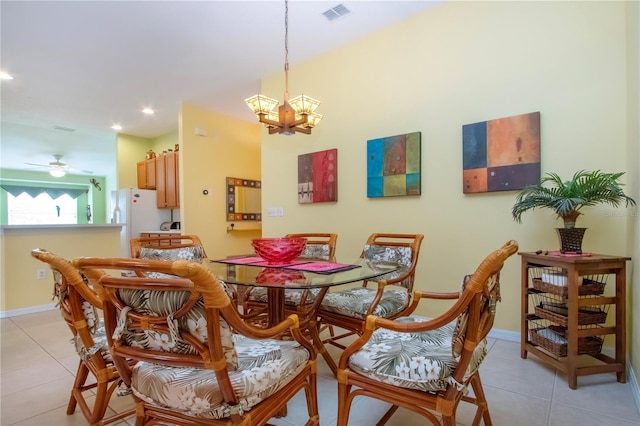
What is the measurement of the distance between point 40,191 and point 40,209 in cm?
62

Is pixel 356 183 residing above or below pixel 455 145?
below

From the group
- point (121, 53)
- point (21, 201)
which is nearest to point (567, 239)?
point (121, 53)

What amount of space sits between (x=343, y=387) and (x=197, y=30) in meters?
3.29

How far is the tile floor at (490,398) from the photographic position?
60.6 inches

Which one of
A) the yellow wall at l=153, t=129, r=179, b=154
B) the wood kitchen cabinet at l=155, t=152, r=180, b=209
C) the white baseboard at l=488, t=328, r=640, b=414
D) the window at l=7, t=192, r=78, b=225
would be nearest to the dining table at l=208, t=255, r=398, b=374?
the white baseboard at l=488, t=328, r=640, b=414

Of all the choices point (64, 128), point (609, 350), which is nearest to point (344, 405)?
point (609, 350)

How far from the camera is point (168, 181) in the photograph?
5.69 meters

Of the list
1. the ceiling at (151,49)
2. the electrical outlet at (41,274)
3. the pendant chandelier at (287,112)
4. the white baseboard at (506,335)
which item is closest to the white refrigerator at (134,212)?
the ceiling at (151,49)

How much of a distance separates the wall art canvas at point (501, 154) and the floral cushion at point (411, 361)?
1592mm

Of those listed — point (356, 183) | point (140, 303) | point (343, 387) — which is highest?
point (356, 183)

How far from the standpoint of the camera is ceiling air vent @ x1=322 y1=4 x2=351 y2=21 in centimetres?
281

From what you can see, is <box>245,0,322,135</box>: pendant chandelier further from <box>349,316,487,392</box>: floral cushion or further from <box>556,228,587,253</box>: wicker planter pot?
<box>556,228,587,253</box>: wicker planter pot

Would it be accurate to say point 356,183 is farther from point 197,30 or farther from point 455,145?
point 197,30

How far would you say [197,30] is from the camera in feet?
10.1
